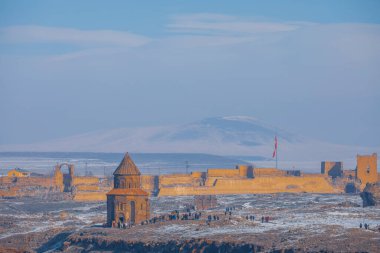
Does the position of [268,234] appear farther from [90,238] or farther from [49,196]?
[49,196]

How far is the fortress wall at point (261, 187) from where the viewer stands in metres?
123

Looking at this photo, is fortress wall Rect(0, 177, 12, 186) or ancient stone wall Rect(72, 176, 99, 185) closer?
ancient stone wall Rect(72, 176, 99, 185)

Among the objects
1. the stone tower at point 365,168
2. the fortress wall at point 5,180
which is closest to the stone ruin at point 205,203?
the fortress wall at point 5,180

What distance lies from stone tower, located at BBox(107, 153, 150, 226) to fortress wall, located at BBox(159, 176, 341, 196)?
126 feet

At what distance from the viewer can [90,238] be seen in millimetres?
74938

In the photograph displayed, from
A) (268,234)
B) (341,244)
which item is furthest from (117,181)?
(341,244)

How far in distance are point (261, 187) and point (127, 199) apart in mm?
44806

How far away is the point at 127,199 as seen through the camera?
82.4 metres

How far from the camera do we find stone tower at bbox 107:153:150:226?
82312mm

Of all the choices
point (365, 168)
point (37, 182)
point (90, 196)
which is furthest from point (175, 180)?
point (365, 168)

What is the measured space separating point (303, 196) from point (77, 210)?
62.0 ft

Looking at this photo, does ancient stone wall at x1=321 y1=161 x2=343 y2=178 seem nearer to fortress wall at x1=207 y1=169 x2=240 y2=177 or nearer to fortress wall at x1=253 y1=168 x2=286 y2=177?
fortress wall at x1=253 y1=168 x2=286 y2=177

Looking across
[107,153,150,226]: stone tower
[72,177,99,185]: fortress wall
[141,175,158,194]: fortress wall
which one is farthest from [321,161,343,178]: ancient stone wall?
[107,153,150,226]: stone tower

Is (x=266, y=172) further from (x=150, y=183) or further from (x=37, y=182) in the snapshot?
(x=37, y=182)
